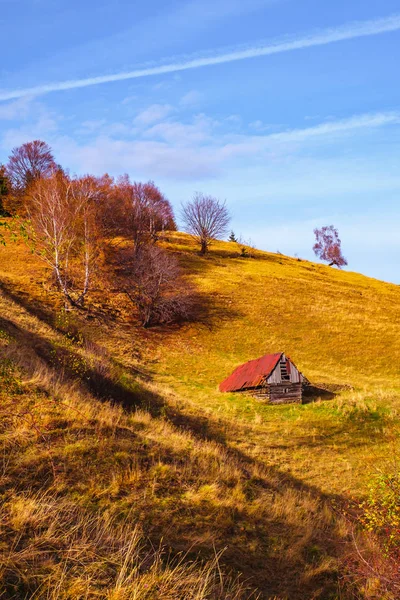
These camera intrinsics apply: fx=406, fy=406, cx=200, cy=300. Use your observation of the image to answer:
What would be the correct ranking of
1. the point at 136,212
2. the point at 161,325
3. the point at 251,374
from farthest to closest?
the point at 136,212 → the point at 161,325 → the point at 251,374

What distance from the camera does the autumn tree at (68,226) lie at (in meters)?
39.5

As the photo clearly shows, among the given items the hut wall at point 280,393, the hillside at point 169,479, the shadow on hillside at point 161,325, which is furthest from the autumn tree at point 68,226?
the hut wall at point 280,393

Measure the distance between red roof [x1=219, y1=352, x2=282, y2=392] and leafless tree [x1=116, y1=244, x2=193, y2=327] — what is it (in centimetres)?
1545

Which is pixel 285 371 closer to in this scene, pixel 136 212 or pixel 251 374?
pixel 251 374

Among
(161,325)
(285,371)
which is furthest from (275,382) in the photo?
(161,325)

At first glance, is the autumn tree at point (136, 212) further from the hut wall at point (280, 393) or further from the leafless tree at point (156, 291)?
the hut wall at point (280, 393)

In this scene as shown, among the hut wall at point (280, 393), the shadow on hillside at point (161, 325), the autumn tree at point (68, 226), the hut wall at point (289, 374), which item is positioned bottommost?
the hut wall at point (280, 393)

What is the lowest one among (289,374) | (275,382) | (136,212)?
(275,382)

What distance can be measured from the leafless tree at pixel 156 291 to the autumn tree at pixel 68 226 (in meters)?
4.99

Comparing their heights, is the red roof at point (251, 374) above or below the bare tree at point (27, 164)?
below

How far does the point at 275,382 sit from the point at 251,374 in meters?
2.25

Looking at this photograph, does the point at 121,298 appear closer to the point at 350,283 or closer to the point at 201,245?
the point at 201,245

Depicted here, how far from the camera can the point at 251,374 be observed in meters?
28.5

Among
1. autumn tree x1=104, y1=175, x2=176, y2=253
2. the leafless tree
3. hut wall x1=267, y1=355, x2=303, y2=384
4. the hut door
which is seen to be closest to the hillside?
hut wall x1=267, y1=355, x2=303, y2=384
